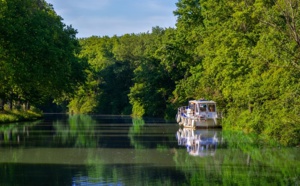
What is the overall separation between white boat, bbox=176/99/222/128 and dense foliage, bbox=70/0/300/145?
1.20 m

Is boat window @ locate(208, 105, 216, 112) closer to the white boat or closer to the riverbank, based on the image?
the white boat

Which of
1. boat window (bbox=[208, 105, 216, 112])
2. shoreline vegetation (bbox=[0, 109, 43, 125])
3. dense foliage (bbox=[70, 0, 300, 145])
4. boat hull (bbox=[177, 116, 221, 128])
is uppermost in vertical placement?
dense foliage (bbox=[70, 0, 300, 145])

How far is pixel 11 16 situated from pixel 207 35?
22.3 m

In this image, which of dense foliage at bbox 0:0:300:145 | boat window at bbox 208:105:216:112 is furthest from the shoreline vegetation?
boat window at bbox 208:105:216:112

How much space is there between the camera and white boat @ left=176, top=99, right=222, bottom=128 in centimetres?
4928

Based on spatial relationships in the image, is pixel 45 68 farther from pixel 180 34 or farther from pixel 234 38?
pixel 180 34

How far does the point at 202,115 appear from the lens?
163ft

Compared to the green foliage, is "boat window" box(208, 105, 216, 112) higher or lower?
higher

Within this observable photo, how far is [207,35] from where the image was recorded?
5503 cm

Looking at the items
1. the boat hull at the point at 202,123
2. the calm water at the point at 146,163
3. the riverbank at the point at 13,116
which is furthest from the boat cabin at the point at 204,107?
the riverbank at the point at 13,116

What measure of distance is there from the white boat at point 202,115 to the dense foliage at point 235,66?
3.93 ft

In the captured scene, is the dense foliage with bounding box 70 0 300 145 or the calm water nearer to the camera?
the calm water

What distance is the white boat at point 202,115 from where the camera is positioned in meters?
49.3

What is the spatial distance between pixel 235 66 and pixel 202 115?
7.07m
